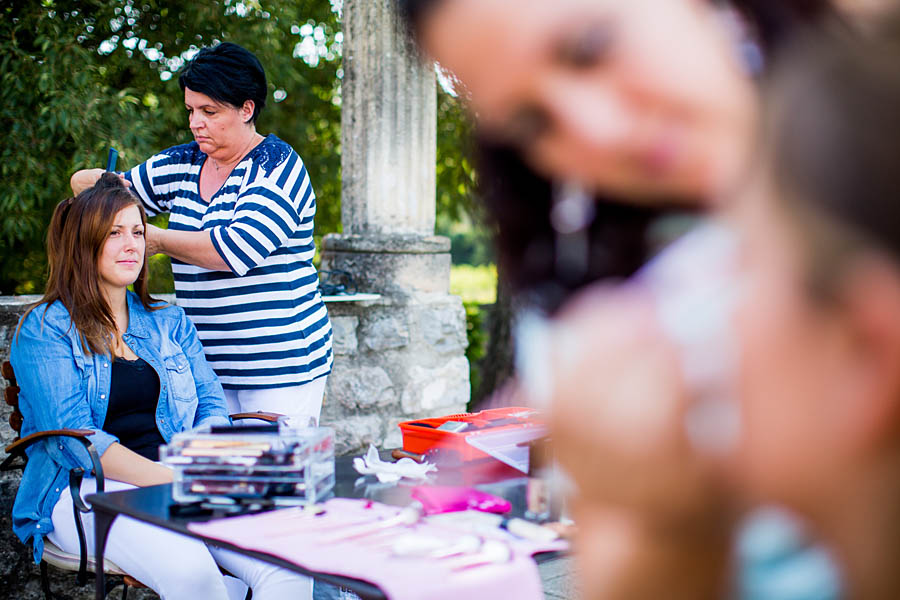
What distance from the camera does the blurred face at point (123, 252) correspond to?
2.66 meters

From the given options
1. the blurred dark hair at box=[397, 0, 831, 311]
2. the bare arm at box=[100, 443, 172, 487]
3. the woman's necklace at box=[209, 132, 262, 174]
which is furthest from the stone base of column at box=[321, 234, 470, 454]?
the blurred dark hair at box=[397, 0, 831, 311]

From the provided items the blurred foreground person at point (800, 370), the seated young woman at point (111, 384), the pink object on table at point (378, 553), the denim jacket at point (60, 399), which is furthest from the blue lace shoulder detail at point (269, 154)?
the blurred foreground person at point (800, 370)

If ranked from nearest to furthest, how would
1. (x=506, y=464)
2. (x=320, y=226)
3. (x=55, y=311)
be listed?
(x=506, y=464) → (x=55, y=311) → (x=320, y=226)

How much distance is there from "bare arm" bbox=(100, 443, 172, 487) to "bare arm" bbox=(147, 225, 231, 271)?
1.91 feet

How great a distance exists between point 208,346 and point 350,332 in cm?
106

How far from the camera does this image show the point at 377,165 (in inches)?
161

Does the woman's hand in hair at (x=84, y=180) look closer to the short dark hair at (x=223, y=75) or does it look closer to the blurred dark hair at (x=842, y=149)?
the short dark hair at (x=223, y=75)

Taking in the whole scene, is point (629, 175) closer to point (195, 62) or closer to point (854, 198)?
point (854, 198)

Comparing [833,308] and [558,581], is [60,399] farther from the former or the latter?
[833,308]

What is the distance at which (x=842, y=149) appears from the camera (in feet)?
1.50

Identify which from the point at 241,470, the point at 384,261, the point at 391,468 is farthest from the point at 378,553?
the point at 384,261

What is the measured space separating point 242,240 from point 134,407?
1.91 feet

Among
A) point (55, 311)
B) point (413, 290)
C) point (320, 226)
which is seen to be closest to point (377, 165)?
point (413, 290)

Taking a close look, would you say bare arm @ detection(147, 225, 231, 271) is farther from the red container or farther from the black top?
the red container
